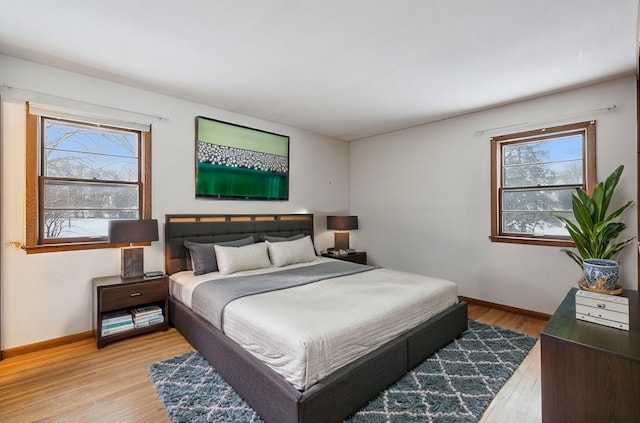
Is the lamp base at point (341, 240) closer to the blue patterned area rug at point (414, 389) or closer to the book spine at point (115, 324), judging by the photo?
the blue patterned area rug at point (414, 389)

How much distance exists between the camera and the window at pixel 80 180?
2658 millimetres

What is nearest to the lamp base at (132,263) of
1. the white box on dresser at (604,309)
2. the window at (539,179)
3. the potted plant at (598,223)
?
the white box on dresser at (604,309)

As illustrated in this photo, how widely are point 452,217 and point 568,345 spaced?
9.12 feet

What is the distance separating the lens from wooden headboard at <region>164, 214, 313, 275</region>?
11.0 ft

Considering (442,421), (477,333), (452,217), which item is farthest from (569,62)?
(442,421)

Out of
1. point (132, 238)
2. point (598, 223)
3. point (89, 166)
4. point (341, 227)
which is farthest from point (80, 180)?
point (598, 223)

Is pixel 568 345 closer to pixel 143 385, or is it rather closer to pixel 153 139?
pixel 143 385

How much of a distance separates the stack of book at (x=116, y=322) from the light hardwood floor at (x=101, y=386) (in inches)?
5.5

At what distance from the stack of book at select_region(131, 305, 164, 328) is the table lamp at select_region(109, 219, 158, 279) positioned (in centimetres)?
35

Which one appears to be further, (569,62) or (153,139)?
(153,139)

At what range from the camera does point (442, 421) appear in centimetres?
175

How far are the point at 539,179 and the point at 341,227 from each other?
8.87 feet

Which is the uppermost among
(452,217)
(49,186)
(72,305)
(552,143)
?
(552,143)

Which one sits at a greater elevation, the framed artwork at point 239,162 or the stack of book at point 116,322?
the framed artwork at point 239,162
